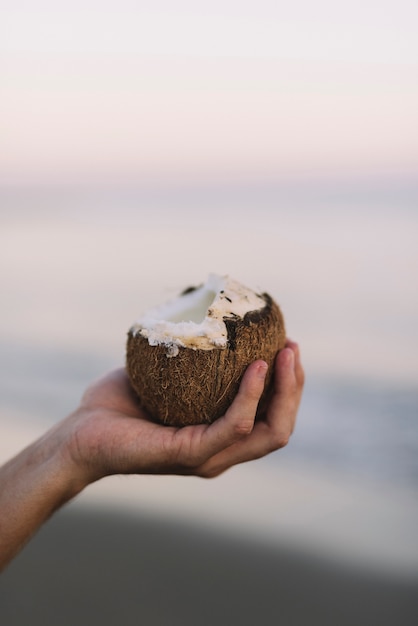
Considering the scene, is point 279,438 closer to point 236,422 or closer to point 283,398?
point 283,398

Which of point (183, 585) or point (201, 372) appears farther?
point (183, 585)

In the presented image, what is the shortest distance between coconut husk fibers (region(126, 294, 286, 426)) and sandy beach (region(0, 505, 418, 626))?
1361 millimetres

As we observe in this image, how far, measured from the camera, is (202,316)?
2793mm

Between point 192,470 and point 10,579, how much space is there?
1.80 m

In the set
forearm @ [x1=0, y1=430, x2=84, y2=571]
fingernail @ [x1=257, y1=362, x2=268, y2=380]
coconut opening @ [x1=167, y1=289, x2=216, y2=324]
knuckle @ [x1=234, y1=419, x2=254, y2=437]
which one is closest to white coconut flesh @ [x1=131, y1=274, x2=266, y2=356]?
coconut opening @ [x1=167, y1=289, x2=216, y2=324]

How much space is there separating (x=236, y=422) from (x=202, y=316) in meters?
0.67

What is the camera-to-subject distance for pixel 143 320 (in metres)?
2.63

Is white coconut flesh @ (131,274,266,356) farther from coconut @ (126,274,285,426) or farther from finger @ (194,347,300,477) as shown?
finger @ (194,347,300,477)

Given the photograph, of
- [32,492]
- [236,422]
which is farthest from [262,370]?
[32,492]

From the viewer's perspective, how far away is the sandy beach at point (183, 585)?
334cm

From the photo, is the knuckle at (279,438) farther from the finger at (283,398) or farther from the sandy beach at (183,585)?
the sandy beach at (183,585)

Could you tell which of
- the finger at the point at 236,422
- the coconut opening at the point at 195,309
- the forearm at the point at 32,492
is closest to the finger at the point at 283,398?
the finger at the point at 236,422

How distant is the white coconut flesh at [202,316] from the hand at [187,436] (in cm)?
20

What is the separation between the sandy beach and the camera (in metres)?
3.34
